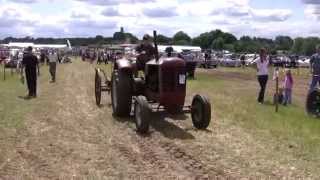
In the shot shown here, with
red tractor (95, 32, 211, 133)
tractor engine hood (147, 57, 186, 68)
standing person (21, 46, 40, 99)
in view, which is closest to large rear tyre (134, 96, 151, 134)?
red tractor (95, 32, 211, 133)

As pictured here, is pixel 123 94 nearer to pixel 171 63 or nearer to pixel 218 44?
pixel 171 63

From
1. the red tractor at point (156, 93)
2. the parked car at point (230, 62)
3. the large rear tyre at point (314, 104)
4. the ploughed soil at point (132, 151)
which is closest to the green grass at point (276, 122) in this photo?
the large rear tyre at point (314, 104)

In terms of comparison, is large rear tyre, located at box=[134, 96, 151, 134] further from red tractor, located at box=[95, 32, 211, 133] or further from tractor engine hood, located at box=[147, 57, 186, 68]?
tractor engine hood, located at box=[147, 57, 186, 68]

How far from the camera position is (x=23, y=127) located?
12.8 m

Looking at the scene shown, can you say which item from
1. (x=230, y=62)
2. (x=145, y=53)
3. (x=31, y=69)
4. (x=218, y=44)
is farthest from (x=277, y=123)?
(x=218, y=44)

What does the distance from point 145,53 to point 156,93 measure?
5.36ft

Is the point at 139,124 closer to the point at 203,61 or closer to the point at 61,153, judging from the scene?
the point at 61,153

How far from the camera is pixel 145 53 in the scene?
14.5 meters

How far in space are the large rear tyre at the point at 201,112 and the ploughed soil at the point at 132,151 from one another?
26cm

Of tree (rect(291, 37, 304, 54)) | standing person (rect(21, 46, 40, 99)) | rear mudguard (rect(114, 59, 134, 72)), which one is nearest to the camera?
rear mudguard (rect(114, 59, 134, 72))

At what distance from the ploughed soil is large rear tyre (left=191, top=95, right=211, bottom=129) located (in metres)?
0.26

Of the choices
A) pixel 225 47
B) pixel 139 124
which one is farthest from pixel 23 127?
pixel 225 47

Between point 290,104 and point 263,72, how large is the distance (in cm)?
129

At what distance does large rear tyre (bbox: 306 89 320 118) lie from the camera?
1573 cm
